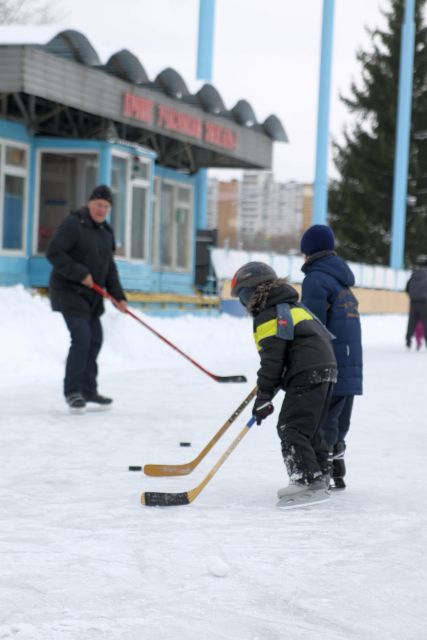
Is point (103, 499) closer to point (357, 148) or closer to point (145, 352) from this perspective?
point (145, 352)

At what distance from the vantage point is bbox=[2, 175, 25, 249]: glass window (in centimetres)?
1758

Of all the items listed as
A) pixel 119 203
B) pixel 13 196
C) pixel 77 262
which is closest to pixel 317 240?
pixel 77 262

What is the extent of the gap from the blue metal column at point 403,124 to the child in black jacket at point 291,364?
3131cm

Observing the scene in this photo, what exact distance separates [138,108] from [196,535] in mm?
15111

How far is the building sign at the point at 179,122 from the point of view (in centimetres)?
1896

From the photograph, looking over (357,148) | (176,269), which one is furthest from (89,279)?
(357,148)

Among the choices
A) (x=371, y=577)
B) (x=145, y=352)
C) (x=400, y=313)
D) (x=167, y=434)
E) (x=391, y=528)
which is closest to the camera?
(x=371, y=577)

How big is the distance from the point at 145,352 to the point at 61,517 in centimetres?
981

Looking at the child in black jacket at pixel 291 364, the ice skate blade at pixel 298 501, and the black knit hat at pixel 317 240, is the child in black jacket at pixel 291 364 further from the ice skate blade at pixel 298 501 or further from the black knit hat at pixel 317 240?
the black knit hat at pixel 317 240

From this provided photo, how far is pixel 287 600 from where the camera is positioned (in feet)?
12.2

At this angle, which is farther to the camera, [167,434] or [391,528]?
[167,434]

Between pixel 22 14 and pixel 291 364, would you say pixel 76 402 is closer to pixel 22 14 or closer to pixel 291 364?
pixel 291 364

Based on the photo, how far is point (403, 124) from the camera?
3600 cm

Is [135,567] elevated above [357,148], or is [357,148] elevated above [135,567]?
[357,148]
